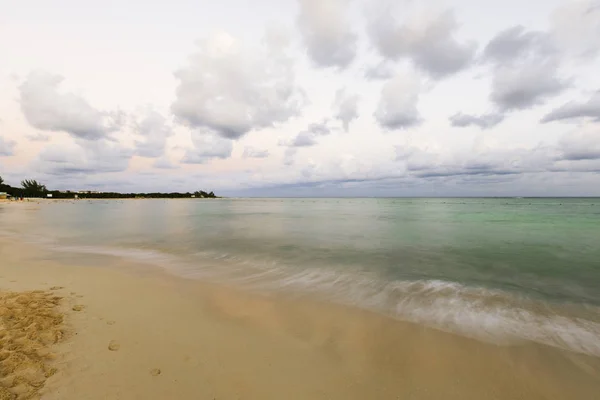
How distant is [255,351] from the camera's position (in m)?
5.37

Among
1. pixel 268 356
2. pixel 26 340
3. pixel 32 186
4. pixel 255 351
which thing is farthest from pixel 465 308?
pixel 32 186

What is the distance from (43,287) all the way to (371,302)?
1062 cm

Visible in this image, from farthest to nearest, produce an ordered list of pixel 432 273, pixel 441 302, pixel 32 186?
pixel 32 186, pixel 432 273, pixel 441 302

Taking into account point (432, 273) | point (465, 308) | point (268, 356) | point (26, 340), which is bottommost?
point (432, 273)

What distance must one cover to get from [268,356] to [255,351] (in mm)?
311

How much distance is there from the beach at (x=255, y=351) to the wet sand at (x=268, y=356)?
24 mm

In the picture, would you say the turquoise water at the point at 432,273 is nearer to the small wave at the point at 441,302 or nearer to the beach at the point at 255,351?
the small wave at the point at 441,302

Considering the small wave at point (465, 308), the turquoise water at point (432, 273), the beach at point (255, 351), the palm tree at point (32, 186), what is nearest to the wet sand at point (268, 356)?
the beach at point (255, 351)

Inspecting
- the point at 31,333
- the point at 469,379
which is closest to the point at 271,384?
the point at 469,379

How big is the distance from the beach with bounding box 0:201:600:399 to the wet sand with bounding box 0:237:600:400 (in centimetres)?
2

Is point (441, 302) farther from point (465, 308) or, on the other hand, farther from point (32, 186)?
point (32, 186)

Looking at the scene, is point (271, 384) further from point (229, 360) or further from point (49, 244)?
point (49, 244)

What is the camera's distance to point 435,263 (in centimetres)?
1425

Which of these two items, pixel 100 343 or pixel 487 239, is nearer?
pixel 100 343
